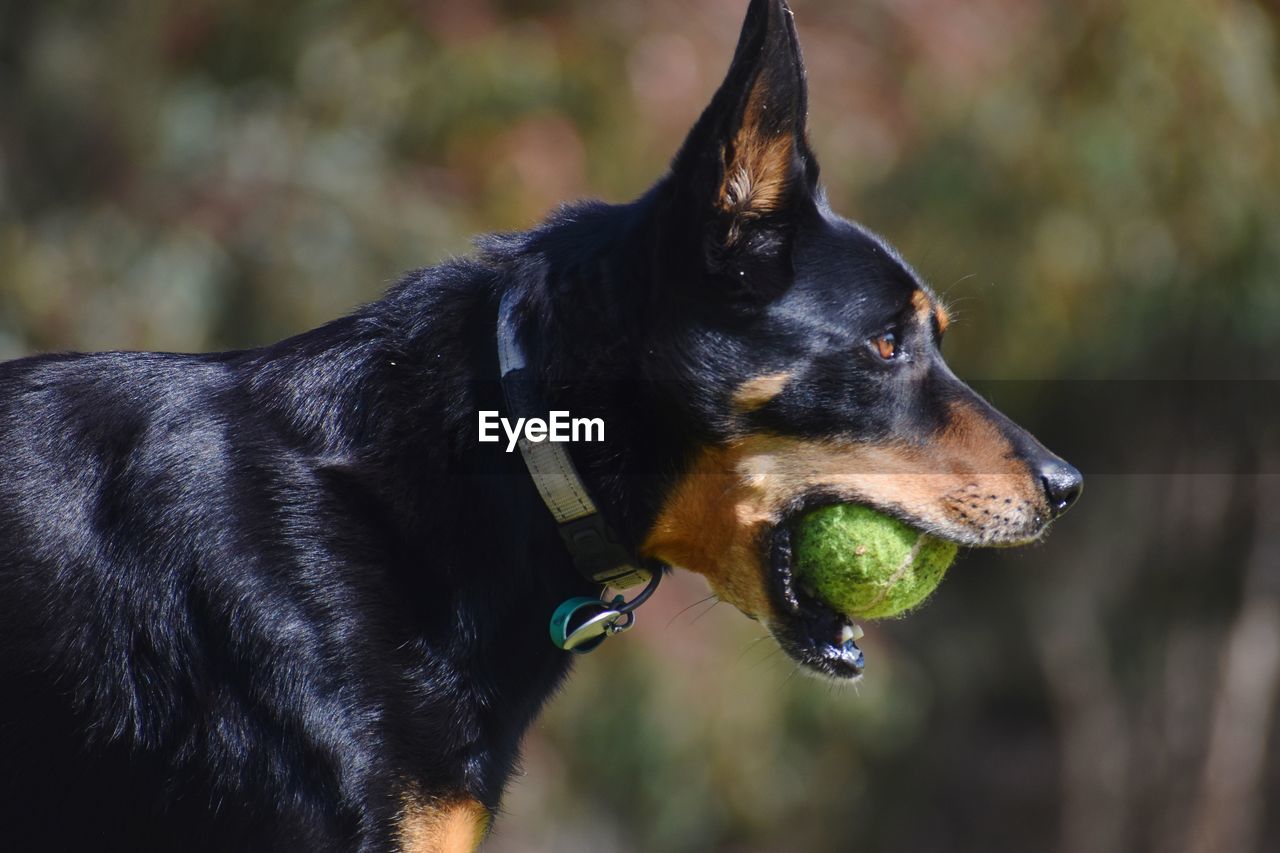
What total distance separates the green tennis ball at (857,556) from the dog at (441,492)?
5 centimetres

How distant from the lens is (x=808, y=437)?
345 cm

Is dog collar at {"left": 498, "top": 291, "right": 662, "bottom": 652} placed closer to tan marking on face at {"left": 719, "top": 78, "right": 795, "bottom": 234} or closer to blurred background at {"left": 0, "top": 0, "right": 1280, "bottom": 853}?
tan marking on face at {"left": 719, "top": 78, "right": 795, "bottom": 234}

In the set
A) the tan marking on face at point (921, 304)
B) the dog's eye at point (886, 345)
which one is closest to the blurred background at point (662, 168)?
the tan marking on face at point (921, 304)

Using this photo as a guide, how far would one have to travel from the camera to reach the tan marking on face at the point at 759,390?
341 centimetres

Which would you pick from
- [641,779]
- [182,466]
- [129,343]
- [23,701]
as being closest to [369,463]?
[182,466]

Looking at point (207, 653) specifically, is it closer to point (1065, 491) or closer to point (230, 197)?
point (1065, 491)

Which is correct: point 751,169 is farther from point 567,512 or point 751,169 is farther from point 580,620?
point 580,620

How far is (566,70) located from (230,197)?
2.18 meters

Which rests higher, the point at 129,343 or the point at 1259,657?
the point at 129,343

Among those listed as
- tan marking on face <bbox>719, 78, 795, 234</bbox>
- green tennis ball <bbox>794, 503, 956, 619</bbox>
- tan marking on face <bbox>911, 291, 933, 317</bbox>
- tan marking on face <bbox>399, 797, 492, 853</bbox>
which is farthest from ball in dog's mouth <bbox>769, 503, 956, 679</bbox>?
tan marking on face <bbox>399, 797, 492, 853</bbox>

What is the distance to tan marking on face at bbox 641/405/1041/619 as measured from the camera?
11.3ft

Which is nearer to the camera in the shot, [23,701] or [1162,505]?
[23,701]

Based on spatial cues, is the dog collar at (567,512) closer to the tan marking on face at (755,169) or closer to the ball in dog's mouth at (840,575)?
the ball in dog's mouth at (840,575)

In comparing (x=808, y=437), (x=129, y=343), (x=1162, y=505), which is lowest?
(x=1162, y=505)
